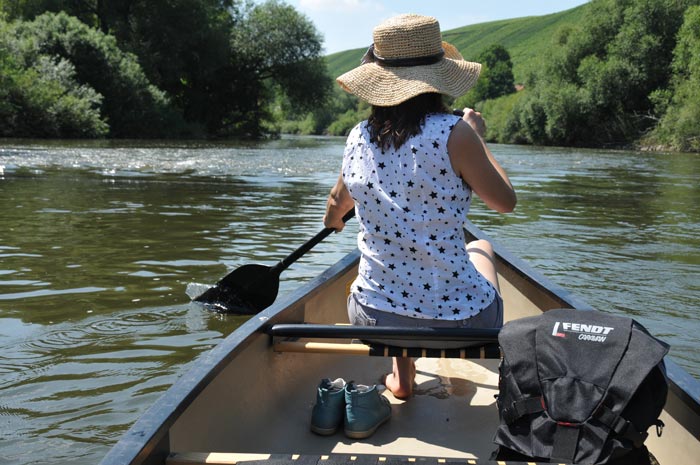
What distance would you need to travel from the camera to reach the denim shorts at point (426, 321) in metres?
2.51

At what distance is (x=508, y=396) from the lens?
188 cm

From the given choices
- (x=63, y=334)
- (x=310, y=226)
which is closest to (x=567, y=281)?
(x=310, y=226)

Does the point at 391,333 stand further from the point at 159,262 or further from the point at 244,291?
the point at 159,262

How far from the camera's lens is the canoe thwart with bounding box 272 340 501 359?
8.10ft

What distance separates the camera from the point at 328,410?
103 inches

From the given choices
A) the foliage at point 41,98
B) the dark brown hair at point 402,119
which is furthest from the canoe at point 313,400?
the foliage at point 41,98

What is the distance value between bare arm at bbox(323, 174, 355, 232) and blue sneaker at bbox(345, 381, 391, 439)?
2.24ft

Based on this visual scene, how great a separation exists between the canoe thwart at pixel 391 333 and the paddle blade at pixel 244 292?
7.19ft

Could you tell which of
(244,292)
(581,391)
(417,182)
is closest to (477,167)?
(417,182)

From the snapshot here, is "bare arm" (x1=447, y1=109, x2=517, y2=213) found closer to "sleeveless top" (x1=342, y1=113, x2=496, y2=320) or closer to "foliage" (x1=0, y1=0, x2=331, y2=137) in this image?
"sleeveless top" (x1=342, y1=113, x2=496, y2=320)

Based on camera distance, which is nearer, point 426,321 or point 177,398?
point 177,398

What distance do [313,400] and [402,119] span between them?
115cm

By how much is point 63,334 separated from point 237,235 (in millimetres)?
3517

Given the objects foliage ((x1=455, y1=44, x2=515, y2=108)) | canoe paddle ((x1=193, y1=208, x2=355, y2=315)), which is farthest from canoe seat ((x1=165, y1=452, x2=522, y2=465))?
foliage ((x1=455, y1=44, x2=515, y2=108))
